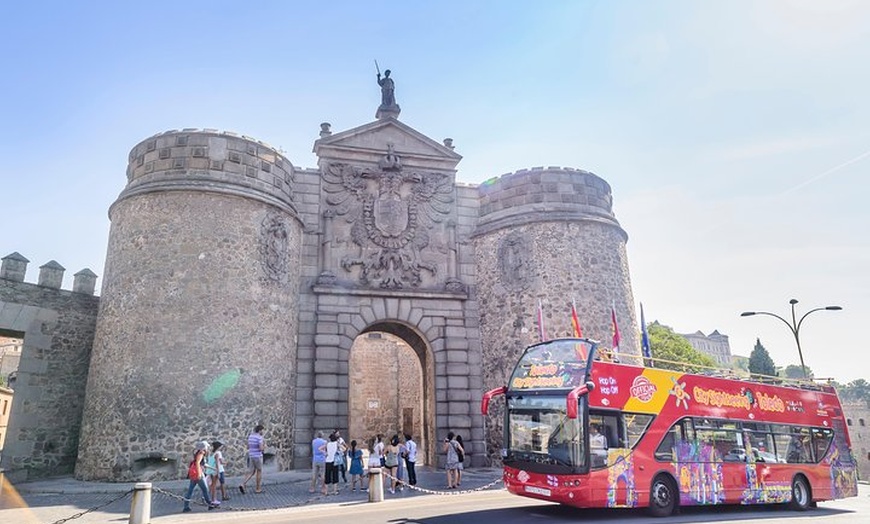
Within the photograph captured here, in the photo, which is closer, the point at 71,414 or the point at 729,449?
the point at 729,449

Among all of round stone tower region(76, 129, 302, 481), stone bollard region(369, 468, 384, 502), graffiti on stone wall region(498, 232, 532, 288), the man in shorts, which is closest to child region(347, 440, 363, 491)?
stone bollard region(369, 468, 384, 502)

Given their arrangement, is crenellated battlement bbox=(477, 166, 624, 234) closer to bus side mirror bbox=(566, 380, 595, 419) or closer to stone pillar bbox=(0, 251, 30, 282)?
bus side mirror bbox=(566, 380, 595, 419)

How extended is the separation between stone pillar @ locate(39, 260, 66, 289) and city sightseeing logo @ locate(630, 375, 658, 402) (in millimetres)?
16032

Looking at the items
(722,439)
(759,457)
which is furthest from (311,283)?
(759,457)

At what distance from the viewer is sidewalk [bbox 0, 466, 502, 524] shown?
34.7ft

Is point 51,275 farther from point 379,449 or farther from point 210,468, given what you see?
point 379,449

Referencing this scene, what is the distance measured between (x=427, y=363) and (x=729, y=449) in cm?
1085

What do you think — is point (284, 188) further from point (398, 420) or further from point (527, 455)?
point (398, 420)

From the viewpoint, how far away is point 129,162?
17062 mm

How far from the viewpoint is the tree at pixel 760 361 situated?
1686 inches

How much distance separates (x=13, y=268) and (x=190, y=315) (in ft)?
18.1

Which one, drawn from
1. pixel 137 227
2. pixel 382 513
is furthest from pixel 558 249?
pixel 137 227

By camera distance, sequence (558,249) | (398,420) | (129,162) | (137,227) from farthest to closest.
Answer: (398,420) → (558,249) → (129,162) → (137,227)

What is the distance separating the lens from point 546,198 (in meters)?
20.2
